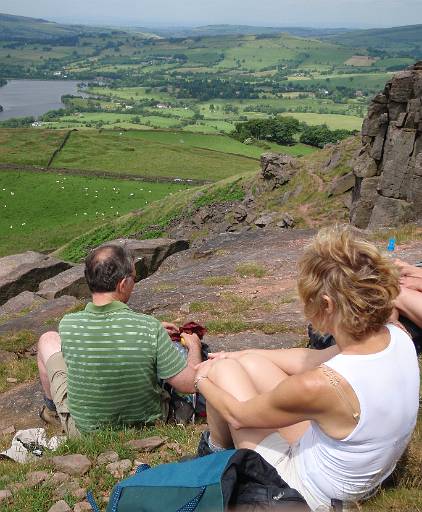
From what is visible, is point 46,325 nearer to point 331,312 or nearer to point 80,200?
point 331,312

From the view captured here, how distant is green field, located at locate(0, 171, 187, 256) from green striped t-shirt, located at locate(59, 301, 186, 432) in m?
49.2

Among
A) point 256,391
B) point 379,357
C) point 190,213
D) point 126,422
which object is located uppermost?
point 379,357

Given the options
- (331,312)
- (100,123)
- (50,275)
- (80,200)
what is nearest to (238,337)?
(331,312)

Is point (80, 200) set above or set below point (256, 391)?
below

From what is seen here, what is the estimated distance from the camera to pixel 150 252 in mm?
29250

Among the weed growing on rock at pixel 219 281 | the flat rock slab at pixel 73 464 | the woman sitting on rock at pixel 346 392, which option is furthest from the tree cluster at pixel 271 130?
the woman sitting on rock at pixel 346 392

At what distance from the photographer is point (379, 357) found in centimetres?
439

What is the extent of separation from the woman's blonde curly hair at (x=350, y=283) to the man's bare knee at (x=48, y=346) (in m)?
4.63

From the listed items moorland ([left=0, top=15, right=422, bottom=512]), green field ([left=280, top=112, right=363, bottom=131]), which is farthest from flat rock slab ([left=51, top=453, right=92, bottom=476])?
green field ([left=280, top=112, right=363, bottom=131])

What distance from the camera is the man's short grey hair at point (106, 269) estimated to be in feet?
23.0

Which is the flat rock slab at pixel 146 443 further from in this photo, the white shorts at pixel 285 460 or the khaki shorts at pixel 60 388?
the white shorts at pixel 285 460

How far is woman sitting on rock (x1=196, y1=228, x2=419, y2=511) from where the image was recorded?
427 centimetres

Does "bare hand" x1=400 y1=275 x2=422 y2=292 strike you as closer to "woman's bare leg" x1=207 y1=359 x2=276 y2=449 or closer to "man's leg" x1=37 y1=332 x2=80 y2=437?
"woman's bare leg" x1=207 y1=359 x2=276 y2=449

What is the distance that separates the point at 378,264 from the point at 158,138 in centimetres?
12345
